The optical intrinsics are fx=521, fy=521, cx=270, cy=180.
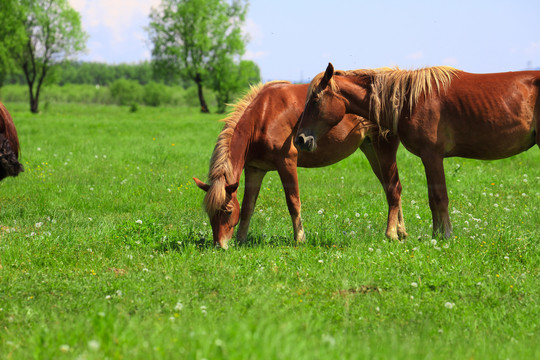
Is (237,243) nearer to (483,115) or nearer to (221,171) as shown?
(221,171)

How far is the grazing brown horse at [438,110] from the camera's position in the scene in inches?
250

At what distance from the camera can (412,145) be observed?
263 inches

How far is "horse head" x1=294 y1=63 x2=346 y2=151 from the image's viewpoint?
22.2ft

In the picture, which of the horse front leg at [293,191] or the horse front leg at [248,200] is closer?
the horse front leg at [293,191]

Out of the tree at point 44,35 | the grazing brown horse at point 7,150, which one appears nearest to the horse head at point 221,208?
the grazing brown horse at point 7,150

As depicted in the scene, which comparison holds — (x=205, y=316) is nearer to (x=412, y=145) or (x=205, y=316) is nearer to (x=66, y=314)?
(x=66, y=314)

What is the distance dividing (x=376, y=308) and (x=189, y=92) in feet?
272

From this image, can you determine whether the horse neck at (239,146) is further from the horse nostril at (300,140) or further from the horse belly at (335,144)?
the horse belly at (335,144)

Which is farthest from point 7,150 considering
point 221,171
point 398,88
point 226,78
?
point 226,78

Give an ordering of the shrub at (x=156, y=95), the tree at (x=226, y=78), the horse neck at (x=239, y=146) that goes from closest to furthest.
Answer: the horse neck at (x=239, y=146) < the tree at (x=226, y=78) < the shrub at (x=156, y=95)

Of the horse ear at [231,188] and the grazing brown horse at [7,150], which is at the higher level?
the grazing brown horse at [7,150]

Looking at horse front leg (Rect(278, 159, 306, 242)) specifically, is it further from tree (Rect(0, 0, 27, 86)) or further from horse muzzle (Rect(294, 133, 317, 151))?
tree (Rect(0, 0, 27, 86))

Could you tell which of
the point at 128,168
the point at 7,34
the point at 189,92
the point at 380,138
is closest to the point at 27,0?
the point at 7,34

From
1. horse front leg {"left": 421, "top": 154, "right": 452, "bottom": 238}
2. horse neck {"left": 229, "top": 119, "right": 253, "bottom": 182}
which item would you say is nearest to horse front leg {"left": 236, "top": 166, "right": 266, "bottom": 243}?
horse neck {"left": 229, "top": 119, "right": 253, "bottom": 182}
